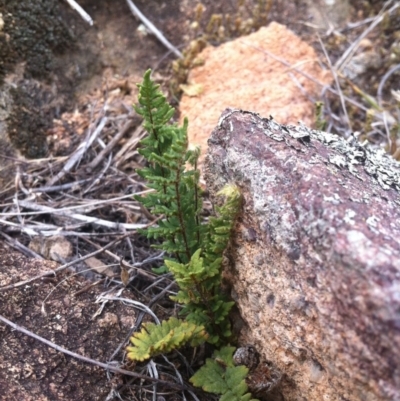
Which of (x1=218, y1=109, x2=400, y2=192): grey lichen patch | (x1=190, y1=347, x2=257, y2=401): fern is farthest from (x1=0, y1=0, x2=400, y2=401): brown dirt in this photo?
(x1=218, y1=109, x2=400, y2=192): grey lichen patch

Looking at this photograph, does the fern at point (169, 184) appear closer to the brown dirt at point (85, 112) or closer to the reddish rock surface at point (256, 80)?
the brown dirt at point (85, 112)

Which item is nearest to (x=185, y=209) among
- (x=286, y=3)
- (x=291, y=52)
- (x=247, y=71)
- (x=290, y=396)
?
(x=290, y=396)

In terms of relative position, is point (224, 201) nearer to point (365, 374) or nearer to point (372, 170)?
point (372, 170)

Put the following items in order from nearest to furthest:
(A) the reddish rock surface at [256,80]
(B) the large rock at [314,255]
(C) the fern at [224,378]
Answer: (B) the large rock at [314,255] < (C) the fern at [224,378] < (A) the reddish rock surface at [256,80]

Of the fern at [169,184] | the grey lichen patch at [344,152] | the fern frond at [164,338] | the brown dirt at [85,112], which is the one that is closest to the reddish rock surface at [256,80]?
the brown dirt at [85,112]

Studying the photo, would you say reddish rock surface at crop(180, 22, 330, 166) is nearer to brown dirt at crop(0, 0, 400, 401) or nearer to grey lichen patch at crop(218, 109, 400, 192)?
brown dirt at crop(0, 0, 400, 401)
